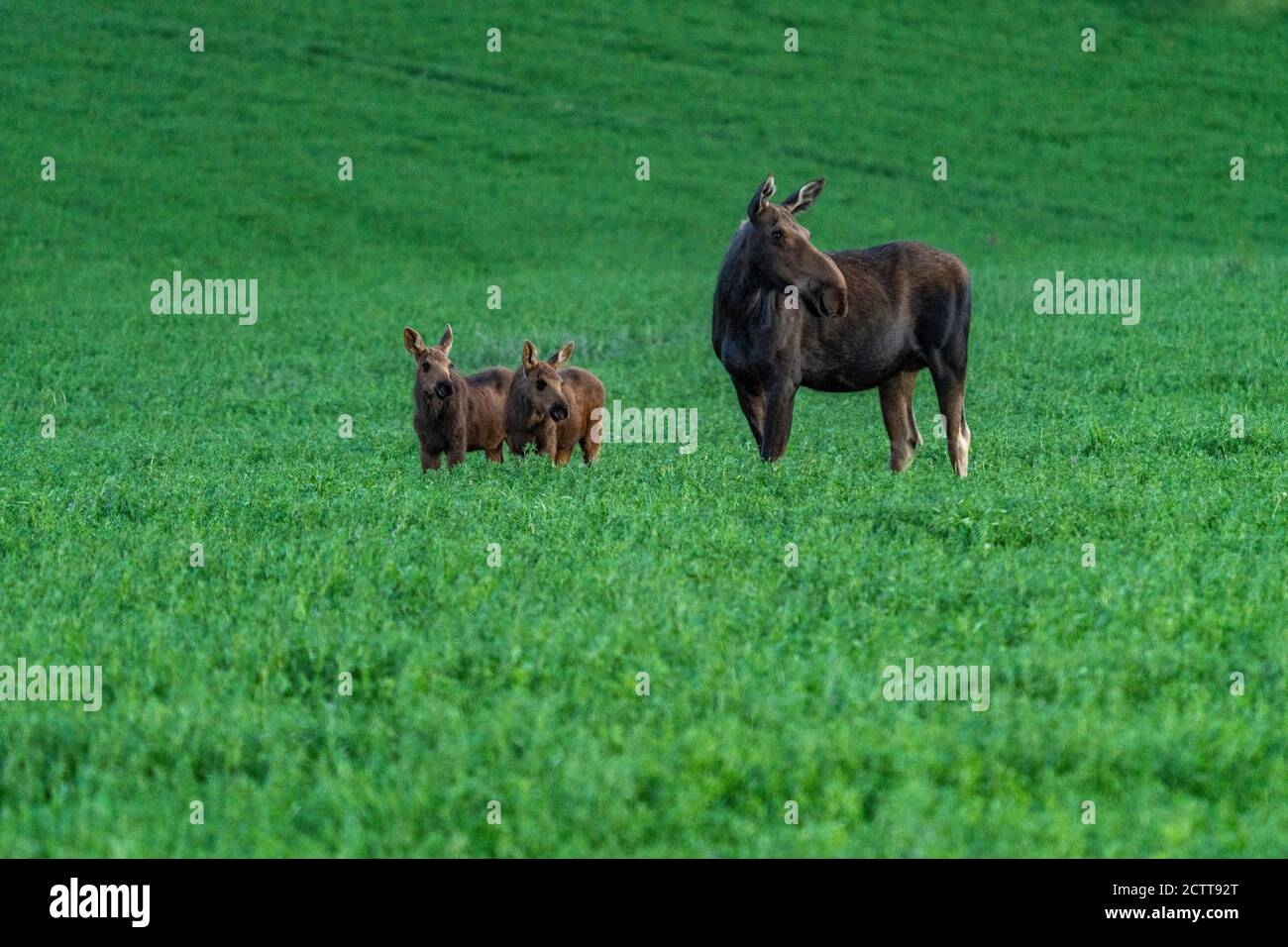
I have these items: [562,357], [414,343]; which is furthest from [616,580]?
[562,357]

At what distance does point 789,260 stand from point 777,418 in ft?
4.68

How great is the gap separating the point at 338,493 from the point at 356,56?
1820 inches

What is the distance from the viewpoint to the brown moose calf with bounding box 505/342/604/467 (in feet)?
51.2

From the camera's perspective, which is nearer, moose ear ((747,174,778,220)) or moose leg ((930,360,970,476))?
moose ear ((747,174,778,220))

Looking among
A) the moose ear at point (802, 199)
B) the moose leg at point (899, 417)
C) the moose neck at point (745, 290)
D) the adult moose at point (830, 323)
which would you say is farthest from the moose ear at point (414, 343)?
the moose leg at point (899, 417)

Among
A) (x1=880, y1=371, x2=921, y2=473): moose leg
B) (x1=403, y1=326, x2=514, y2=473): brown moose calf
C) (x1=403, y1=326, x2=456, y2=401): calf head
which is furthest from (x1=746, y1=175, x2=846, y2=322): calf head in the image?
(x1=403, y1=326, x2=514, y2=473): brown moose calf

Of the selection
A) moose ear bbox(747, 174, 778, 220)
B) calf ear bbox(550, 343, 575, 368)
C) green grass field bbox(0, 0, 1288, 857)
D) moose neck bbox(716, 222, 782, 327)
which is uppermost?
moose ear bbox(747, 174, 778, 220)

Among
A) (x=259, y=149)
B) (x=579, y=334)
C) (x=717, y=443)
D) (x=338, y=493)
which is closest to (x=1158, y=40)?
(x=259, y=149)

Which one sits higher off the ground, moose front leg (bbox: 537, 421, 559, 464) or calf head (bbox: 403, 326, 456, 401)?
calf head (bbox: 403, 326, 456, 401)

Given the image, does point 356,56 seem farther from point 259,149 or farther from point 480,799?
point 480,799

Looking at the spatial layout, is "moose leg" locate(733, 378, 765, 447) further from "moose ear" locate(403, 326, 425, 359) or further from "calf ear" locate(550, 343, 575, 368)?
"moose ear" locate(403, 326, 425, 359)

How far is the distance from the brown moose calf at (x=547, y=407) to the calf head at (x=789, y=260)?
8.27ft

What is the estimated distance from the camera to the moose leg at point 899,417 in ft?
49.9

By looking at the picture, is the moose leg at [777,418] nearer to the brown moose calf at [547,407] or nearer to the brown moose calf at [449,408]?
the brown moose calf at [547,407]
